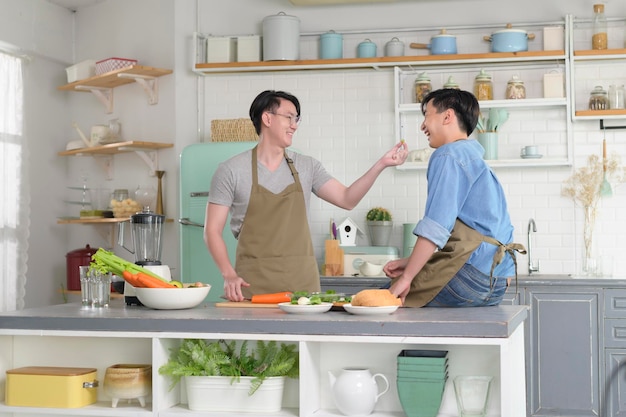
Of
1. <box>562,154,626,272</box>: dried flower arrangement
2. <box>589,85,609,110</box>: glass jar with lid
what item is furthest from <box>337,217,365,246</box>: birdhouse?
<box>589,85,609,110</box>: glass jar with lid

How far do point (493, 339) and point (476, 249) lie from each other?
625 millimetres

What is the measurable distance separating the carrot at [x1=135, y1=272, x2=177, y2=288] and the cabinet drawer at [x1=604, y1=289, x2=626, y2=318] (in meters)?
3.37

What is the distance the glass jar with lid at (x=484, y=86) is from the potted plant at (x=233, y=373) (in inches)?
149

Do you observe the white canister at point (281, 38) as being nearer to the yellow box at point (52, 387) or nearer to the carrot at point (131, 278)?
the carrot at point (131, 278)

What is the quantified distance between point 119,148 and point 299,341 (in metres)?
4.32

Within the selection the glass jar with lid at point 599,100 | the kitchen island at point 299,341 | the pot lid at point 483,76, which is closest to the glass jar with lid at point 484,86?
the pot lid at point 483,76

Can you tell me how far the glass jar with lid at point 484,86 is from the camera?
670 cm

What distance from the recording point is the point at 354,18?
711 centimetres

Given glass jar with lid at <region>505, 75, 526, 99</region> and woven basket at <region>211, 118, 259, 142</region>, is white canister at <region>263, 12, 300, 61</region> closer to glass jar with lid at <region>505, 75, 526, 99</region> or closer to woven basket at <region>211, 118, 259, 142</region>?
woven basket at <region>211, 118, 259, 142</region>

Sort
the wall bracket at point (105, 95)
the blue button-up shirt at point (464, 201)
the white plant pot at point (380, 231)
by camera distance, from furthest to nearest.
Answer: the wall bracket at point (105, 95) < the white plant pot at point (380, 231) < the blue button-up shirt at point (464, 201)

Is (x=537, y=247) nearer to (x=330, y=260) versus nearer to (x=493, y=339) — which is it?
(x=330, y=260)

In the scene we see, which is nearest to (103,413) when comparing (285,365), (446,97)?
(285,365)

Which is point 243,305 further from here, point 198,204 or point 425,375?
point 198,204

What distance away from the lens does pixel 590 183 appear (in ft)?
21.7
